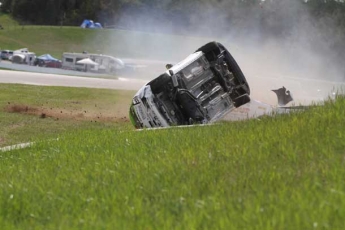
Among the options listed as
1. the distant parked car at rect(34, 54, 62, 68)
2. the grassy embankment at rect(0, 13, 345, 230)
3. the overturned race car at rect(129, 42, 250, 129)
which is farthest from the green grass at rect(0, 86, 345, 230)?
the distant parked car at rect(34, 54, 62, 68)

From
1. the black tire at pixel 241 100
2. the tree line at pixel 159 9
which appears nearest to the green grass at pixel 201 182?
the black tire at pixel 241 100

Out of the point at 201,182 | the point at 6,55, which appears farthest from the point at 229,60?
the point at 6,55

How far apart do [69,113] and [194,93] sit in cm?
965

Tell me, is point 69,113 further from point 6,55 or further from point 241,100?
point 6,55

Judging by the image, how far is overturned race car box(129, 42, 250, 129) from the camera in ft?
52.1

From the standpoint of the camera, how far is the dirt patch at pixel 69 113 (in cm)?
2366

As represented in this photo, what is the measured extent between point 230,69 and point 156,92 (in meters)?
1.81

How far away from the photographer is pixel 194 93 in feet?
Result: 53.2

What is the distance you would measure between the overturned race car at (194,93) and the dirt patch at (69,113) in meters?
7.11

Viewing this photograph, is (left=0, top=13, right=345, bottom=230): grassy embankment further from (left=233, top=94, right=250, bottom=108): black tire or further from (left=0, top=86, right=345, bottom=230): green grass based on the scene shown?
(left=233, top=94, right=250, bottom=108): black tire

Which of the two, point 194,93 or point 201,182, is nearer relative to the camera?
point 201,182

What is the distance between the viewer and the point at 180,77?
52.7 ft

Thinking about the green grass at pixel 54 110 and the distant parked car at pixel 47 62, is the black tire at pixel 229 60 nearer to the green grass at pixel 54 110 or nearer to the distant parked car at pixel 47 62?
the green grass at pixel 54 110

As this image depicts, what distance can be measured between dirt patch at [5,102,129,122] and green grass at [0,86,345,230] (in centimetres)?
1337
